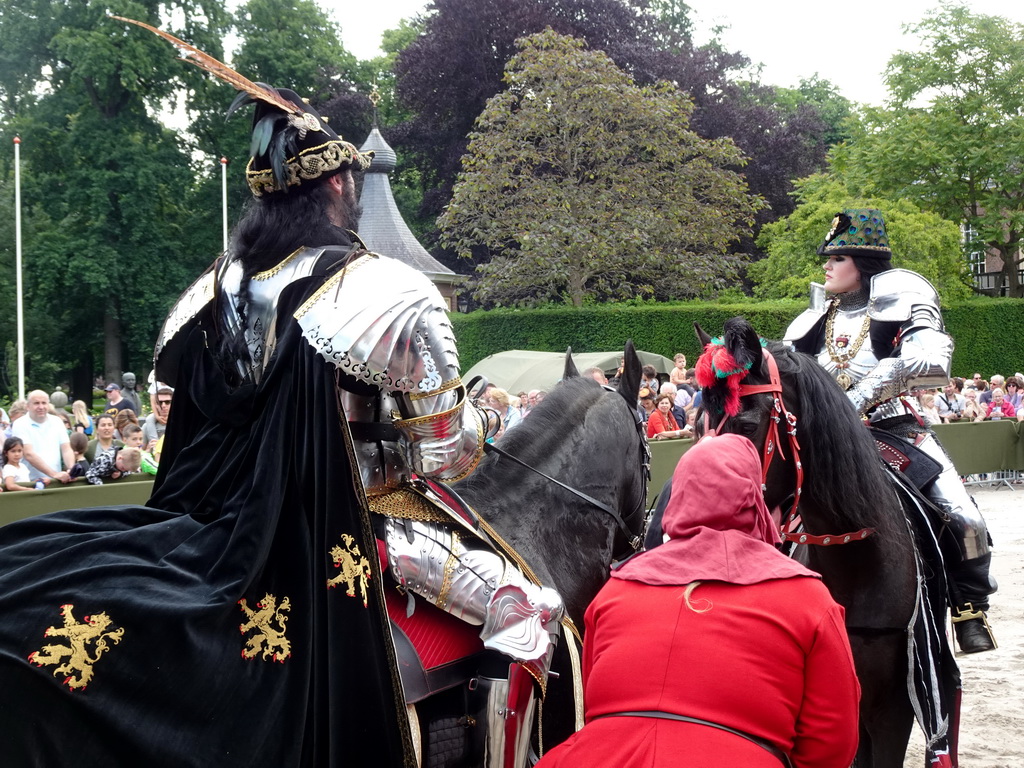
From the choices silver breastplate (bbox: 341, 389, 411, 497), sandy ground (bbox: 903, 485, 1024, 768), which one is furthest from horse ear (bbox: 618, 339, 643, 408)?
sandy ground (bbox: 903, 485, 1024, 768)

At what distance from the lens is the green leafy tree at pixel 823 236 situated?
930 inches

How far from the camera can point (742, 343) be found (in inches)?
148

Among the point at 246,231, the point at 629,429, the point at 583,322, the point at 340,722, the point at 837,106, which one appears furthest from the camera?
the point at 837,106

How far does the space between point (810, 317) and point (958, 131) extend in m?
25.3

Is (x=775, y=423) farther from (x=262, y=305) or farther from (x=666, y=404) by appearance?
(x=666, y=404)

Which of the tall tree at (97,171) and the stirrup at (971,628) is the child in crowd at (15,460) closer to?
the stirrup at (971,628)

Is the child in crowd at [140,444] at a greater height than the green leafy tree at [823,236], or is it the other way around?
the green leafy tree at [823,236]

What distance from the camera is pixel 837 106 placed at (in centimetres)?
5647

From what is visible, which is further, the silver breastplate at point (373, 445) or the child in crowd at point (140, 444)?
the child in crowd at point (140, 444)

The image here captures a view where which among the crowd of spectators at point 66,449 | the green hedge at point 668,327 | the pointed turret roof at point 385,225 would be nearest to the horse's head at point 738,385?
the crowd of spectators at point 66,449

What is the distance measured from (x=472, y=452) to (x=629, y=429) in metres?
1.09

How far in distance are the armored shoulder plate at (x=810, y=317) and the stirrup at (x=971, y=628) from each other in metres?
1.46

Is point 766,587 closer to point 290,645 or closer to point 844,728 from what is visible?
point 844,728

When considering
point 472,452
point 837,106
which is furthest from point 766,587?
point 837,106
